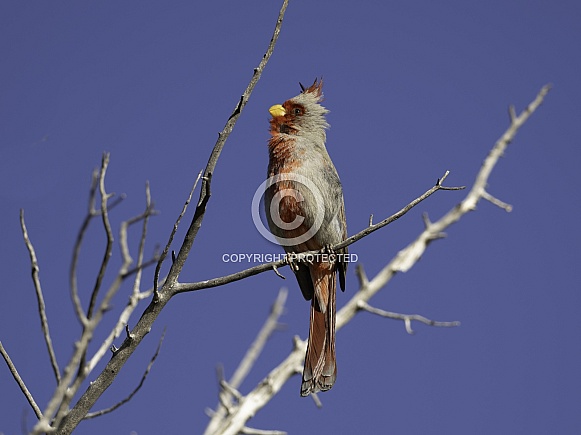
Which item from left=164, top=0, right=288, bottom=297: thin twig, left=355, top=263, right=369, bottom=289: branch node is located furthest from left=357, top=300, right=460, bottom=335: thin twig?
left=164, top=0, right=288, bottom=297: thin twig

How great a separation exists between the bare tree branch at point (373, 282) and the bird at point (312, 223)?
0.20 meters

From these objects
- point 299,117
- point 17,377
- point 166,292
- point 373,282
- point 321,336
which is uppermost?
point 299,117

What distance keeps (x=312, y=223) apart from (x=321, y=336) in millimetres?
784

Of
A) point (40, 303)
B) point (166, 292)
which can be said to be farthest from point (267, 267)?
point (40, 303)

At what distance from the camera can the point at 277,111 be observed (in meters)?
5.88

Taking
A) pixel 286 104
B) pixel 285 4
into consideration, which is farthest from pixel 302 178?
pixel 285 4

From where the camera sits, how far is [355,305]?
5.53 m

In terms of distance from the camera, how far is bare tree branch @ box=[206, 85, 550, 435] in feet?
15.9

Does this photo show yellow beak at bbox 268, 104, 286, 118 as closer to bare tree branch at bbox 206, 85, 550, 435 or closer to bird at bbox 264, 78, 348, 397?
bird at bbox 264, 78, 348, 397

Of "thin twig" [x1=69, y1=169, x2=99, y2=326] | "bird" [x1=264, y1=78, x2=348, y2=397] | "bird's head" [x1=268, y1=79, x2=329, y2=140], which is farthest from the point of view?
"bird's head" [x1=268, y1=79, x2=329, y2=140]

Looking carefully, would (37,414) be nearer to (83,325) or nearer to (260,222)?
(83,325)

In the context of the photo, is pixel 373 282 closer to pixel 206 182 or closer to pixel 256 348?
pixel 256 348

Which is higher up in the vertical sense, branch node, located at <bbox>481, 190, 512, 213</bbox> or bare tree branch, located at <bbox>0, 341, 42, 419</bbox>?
branch node, located at <bbox>481, 190, 512, 213</bbox>

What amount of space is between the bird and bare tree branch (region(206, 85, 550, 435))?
20 cm
